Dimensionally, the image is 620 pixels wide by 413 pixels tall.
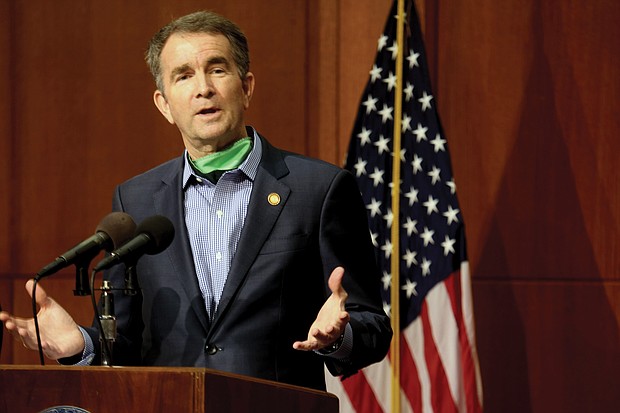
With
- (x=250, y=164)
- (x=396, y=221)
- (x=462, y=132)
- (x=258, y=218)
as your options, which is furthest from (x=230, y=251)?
(x=462, y=132)

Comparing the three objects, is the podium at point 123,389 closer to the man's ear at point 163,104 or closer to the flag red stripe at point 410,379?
the man's ear at point 163,104

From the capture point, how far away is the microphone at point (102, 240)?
2.06 meters

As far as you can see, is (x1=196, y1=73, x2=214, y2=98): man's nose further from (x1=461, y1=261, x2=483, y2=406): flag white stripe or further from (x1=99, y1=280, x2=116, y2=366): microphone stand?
(x1=461, y1=261, x2=483, y2=406): flag white stripe

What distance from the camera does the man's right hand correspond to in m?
2.23

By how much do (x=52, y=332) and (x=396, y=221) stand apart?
2.05 metres

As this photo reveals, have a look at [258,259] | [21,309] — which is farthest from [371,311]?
[21,309]

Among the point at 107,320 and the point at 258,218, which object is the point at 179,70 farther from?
the point at 107,320

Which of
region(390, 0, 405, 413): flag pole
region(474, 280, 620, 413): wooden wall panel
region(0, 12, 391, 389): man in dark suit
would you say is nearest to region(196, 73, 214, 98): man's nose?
region(0, 12, 391, 389): man in dark suit

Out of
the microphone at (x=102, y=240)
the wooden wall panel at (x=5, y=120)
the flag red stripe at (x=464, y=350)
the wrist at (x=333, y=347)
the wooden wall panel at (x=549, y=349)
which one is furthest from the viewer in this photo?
the wooden wall panel at (x=5, y=120)

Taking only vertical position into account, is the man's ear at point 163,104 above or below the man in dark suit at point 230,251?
above

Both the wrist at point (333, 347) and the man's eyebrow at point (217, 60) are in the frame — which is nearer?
the wrist at point (333, 347)

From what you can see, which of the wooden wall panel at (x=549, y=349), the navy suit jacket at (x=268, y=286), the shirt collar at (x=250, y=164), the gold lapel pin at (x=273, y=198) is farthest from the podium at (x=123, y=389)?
the wooden wall panel at (x=549, y=349)

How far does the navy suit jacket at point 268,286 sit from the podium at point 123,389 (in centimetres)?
61

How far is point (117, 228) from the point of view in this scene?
220cm
